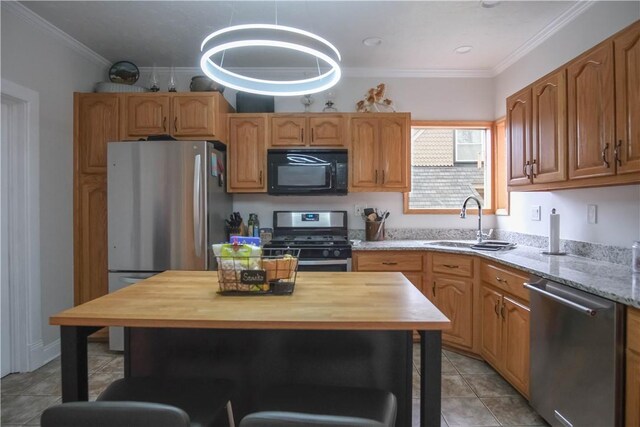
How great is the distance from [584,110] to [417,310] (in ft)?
5.36

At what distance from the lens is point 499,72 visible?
145 inches

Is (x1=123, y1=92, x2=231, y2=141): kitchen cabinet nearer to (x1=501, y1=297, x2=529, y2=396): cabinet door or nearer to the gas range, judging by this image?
the gas range

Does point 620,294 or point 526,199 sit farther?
point 526,199

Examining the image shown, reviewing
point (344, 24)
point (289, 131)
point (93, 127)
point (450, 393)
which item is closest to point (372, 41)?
point (344, 24)

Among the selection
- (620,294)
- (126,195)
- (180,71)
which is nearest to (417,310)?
(620,294)

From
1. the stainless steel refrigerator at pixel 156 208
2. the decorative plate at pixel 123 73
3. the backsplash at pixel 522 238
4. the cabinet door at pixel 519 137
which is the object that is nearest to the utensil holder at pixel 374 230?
the backsplash at pixel 522 238

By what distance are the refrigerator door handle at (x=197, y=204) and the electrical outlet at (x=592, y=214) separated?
2817mm

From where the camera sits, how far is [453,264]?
3.00 m

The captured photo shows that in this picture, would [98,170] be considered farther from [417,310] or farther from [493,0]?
[493,0]

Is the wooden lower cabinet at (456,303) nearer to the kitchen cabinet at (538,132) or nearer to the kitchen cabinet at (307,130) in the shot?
the kitchen cabinet at (538,132)

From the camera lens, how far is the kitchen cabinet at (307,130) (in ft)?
11.3

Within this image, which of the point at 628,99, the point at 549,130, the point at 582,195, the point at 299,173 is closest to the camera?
the point at 628,99

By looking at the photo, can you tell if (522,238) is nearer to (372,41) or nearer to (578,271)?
(578,271)

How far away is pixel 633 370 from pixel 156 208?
3023 millimetres
